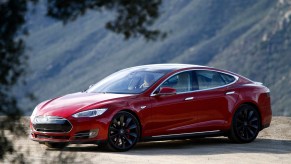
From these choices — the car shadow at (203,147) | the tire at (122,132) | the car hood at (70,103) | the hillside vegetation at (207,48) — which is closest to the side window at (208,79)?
the car shadow at (203,147)

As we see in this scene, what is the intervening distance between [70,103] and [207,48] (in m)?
142

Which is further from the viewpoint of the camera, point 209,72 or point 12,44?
point 209,72

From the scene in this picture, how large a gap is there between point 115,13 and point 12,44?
36.4 inches

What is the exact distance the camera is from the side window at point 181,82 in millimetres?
14352

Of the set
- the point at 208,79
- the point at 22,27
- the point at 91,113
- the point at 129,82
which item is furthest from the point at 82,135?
the point at 22,27

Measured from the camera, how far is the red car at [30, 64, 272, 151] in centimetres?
1318

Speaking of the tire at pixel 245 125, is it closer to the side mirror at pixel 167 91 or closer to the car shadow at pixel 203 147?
the car shadow at pixel 203 147

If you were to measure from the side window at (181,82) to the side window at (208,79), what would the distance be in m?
0.22

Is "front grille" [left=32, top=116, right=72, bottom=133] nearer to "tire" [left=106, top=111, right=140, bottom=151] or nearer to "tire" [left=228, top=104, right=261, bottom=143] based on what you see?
"tire" [left=106, top=111, right=140, bottom=151]

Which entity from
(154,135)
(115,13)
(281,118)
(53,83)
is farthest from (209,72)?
(53,83)

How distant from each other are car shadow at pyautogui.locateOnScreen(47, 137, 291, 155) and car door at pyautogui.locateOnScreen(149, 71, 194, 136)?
369 millimetres

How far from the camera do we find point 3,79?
23.1 feet

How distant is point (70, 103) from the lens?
1355 cm

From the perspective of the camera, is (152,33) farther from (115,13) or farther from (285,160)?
(285,160)
